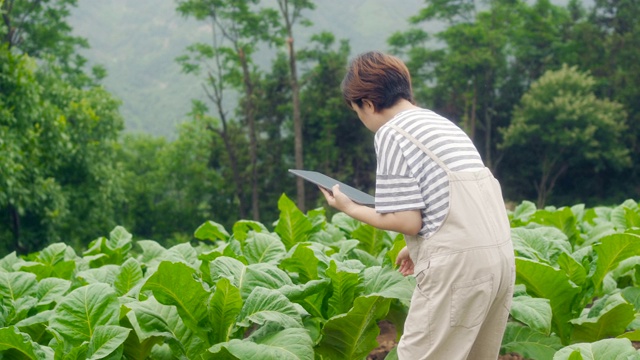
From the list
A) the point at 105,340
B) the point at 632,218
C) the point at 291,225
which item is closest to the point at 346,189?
the point at 105,340

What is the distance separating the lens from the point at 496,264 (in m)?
2.51

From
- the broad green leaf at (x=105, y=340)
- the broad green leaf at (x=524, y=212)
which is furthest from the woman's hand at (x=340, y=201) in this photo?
the broad green leaf at (x=524, y=212)

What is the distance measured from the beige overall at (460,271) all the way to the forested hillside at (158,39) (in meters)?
96.7

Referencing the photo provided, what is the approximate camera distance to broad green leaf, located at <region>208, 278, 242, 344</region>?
3123 millimetres

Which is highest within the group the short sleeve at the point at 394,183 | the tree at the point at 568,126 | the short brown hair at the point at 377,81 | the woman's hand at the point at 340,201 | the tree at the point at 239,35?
the tree at the point at 239,35

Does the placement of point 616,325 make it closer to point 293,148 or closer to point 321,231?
point 321,231

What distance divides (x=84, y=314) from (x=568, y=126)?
36788 millimetres

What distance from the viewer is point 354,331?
3.34 m

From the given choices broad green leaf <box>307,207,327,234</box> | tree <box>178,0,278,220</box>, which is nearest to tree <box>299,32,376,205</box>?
tree <box>178,0,278,220</box>

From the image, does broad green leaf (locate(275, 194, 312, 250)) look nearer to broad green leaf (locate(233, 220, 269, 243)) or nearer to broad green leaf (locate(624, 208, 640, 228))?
broad green leaf (locate(233, 220, 269, 243))

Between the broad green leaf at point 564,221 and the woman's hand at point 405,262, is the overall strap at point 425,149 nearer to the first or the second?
the woman's hand at point 405,262

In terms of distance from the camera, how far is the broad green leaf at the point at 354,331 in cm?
323

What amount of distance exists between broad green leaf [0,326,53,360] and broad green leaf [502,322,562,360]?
2.02 metres

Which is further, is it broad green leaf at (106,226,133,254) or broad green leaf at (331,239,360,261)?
broad green leaf at (106,226,133,254)
